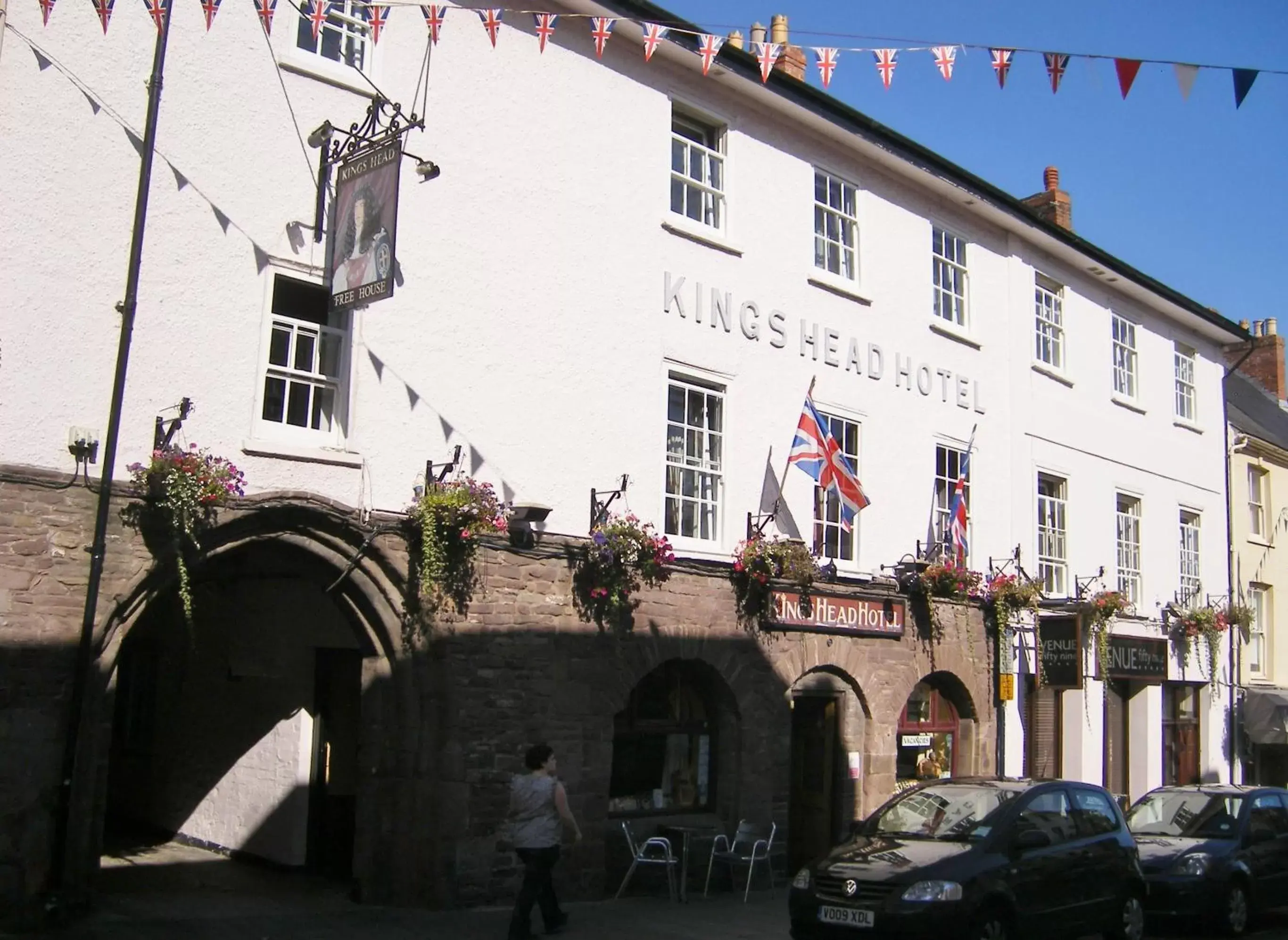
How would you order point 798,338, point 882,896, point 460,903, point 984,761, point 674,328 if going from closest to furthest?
1. point 882,896
2. point 460,903
3. point 674,328
4. point 798,338
5. point 984,761

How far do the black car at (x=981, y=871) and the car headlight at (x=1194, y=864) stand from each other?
4.34 ft

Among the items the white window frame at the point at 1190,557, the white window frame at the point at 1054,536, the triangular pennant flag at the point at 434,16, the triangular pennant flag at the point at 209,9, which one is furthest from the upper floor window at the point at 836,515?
the white window frame at the point at 1190,557

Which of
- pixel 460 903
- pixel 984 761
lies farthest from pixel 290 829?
pixel 984 761

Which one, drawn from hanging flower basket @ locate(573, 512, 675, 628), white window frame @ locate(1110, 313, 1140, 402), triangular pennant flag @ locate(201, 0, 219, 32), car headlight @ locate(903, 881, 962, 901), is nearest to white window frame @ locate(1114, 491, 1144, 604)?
white window frame @ locate(1110, 313, 1140, 402)

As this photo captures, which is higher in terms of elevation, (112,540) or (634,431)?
(634,431)

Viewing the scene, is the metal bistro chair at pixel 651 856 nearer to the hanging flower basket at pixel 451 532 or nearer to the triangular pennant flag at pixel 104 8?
the hanging flower basket at pixel 451 532

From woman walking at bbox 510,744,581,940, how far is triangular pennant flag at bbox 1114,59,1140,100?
6998 mm

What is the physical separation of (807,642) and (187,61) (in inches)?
355

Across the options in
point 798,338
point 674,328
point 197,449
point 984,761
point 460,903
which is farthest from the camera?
point 984,761

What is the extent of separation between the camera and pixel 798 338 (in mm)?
16047

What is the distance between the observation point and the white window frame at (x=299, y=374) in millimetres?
11242

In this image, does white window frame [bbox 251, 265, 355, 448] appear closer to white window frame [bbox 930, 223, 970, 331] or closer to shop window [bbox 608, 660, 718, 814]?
shop window [bbox 608, 660, 718, 814]

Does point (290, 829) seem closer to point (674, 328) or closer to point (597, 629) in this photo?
point (597, 629)

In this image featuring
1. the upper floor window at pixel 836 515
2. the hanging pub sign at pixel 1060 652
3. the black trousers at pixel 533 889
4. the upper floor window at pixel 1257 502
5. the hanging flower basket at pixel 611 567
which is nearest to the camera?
the black trousers at pixel 533 889
